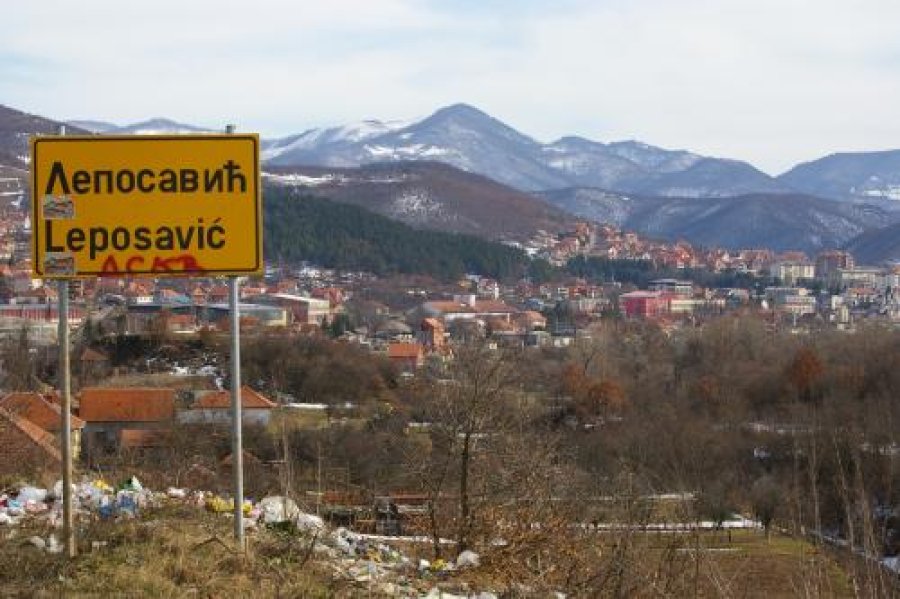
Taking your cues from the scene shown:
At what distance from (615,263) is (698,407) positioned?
72774 millimetres

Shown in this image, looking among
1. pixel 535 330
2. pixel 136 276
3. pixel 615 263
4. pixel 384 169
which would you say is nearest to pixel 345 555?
pixel 136 276

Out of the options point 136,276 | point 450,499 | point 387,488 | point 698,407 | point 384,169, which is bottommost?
point 698,407

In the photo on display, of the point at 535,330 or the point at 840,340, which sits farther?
the point at 535,330

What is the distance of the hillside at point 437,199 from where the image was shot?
124 m

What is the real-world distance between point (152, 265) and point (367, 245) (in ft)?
293

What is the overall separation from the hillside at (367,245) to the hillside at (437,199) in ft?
61.5

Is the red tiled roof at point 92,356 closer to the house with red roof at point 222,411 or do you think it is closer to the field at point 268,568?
the house with red roof at point 222,411

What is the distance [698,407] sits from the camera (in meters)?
34.0

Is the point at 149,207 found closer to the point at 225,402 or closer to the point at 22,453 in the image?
the point at 22,453

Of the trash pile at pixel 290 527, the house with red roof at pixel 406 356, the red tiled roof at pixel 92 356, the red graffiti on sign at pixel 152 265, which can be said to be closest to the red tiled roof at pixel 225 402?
the red tiled roof at pixel 92 356

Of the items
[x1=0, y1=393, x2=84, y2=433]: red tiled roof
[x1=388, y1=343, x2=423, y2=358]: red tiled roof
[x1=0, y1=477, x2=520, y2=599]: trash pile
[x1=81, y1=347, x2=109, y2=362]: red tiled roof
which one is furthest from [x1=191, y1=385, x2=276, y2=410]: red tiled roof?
[x1=0, y1=477, x2=520, y2=599]: trash pile

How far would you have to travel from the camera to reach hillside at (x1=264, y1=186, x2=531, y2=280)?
92312 mm

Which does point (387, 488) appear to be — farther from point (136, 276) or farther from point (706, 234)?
point (706, 234)

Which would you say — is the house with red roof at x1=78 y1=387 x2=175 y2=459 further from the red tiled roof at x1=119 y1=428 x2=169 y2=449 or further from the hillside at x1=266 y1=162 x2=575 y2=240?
the hillside at x1=266 y1=162 x2=575 y2=240
